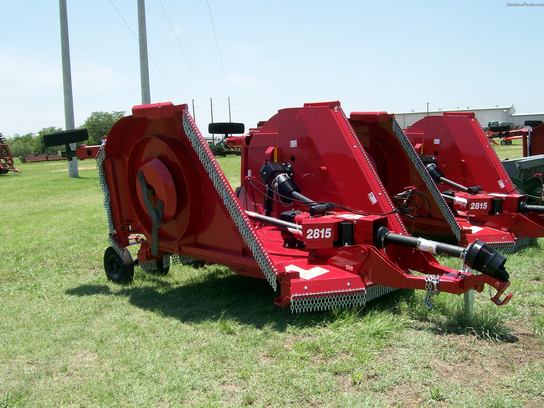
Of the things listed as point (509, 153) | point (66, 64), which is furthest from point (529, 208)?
point (66, 64)

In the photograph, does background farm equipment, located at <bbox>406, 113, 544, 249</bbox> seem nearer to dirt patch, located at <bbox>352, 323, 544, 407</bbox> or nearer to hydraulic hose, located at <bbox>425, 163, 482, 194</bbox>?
hydraulic hose, located at <bbox>425, 163, 482, 194</bbox>

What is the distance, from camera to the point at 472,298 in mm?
3785

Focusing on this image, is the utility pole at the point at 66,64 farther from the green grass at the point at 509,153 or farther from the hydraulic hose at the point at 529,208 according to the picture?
the hydraulic hose at the point at 529,208

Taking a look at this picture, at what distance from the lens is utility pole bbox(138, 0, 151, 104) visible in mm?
17484

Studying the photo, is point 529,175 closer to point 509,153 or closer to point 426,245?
point 426,245

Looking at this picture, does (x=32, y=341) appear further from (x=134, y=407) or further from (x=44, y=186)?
(x=44, y=186)

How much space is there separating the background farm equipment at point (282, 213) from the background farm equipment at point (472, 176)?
198cm

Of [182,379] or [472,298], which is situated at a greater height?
[472,298]

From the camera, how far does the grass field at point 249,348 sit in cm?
297

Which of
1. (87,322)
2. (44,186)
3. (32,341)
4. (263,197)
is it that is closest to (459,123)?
(263,197)

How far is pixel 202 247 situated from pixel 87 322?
1092mm

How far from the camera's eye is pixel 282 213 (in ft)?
16.3

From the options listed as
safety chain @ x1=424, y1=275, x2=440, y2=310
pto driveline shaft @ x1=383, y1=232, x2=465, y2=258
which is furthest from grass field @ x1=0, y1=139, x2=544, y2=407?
pto driveline shaft @ x1=383, y1=232, x2=465, y2=258

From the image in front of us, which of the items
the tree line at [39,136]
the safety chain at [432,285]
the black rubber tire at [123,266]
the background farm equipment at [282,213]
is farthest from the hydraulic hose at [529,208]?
the tree line at [39,136]
